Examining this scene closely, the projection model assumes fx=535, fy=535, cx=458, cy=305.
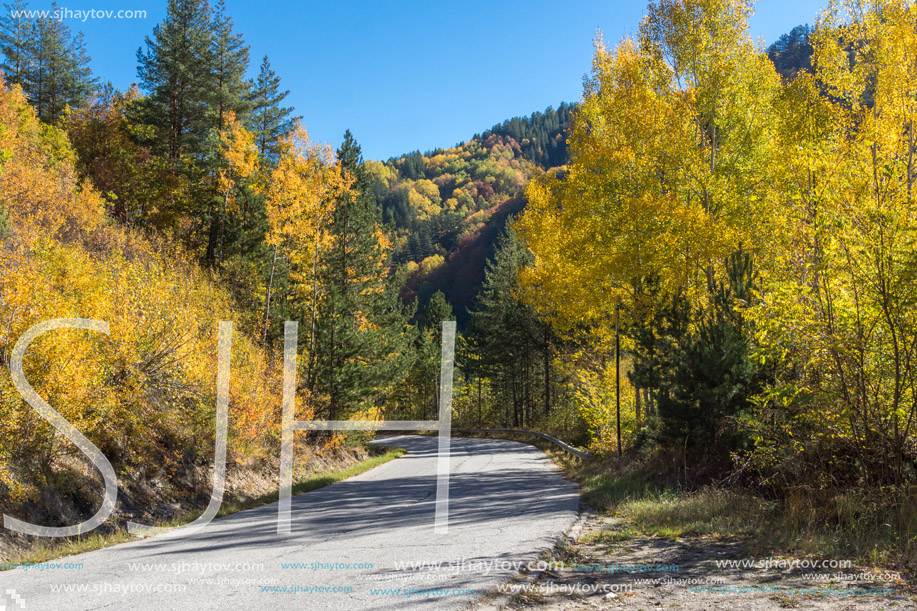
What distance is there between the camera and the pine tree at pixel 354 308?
67.6 feet

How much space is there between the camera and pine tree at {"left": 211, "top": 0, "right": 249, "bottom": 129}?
29.1 m

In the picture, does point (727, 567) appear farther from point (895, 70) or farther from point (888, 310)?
point (895, 70)

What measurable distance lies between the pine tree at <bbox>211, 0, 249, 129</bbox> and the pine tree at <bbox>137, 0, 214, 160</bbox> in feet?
1.16

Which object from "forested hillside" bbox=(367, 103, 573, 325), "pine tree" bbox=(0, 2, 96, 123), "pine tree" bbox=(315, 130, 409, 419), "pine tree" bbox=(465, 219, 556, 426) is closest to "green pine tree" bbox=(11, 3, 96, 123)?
"pine tree" bbox=(0, 2, 96, 123)

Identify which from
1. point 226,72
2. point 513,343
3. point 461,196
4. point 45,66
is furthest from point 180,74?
point 461,196

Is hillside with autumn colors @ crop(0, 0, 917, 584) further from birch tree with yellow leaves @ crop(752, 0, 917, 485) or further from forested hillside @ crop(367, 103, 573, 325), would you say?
forested hillside @ crop(367, 103, 573, 325)

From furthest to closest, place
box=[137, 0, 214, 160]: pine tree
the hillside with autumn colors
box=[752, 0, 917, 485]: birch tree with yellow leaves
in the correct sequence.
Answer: box=[137, 0, 214, 160]: pine tree, the hillside with autumn colors, box=[752, 0, 917, 485]: birch tree with yellow leaves

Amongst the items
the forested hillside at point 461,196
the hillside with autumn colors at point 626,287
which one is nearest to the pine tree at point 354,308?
the hillside with autumn colors at point 626,287

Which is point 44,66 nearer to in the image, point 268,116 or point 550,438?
point 268,116

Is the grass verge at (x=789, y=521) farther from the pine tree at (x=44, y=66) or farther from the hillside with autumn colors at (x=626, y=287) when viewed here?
the pine tree at (x=44, y=66)

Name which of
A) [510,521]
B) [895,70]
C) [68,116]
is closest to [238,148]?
[68,116]

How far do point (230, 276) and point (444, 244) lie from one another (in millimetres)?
90528

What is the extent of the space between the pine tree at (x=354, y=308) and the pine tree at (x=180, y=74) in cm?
889

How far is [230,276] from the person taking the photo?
23.2 m
